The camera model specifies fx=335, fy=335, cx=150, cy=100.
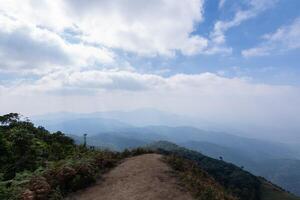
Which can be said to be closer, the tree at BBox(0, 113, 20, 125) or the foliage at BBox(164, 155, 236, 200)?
the foliage at BBox(164, 155, 236, 200)

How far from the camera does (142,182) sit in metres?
13.4

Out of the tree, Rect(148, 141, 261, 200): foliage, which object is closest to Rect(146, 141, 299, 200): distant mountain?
Rect(148, 141, 261, 200): foliage

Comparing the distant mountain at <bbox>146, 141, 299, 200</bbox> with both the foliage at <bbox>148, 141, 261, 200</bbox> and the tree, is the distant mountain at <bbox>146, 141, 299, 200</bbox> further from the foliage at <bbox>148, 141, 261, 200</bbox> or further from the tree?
the tree

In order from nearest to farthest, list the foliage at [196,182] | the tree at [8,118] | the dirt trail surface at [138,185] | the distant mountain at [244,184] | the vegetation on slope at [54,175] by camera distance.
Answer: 1. the foliage at [196,182]
2. the dirt trail surface at [138,185]
3. the vegetation on slope at [54,175]
4. the tree at [8,118]
5. the distant mountain at [244,184]

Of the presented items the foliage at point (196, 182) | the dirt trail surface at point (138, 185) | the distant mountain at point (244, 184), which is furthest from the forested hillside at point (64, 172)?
the distant mountain at point (244, 184)

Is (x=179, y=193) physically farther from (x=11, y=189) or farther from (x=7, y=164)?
(x=7, y=164)

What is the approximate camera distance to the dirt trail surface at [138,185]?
1204cm

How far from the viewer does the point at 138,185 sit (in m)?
13.1

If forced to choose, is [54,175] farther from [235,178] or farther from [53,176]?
[235,178]

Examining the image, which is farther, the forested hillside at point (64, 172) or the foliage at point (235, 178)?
the foliage at point (235, 178)

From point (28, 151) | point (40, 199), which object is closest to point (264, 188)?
point (28, 151)

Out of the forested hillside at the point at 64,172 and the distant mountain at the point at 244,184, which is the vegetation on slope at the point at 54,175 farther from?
the distant mountain at the point at 244,184

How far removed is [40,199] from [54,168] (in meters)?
2.46

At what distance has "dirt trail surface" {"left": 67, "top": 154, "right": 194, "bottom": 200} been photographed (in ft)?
39.5
